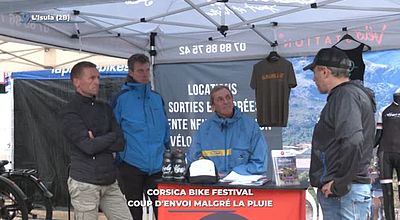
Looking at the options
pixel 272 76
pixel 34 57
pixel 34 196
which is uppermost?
pixel 34 57

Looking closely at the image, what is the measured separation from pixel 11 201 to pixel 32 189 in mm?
649

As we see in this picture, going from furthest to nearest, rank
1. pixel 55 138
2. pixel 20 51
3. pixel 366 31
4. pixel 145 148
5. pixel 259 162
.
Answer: pixel 20 51 < pixel 55 138 < pixel 366 31 < pixel 145 148 < pixel 259 162

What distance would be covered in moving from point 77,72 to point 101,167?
2.06 ft

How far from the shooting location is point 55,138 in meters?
7.88

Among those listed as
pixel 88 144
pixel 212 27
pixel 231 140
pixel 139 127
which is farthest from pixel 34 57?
pixel 88 144

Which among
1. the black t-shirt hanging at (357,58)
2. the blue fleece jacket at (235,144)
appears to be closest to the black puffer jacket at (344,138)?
the blue fleece jacket at (235,144)

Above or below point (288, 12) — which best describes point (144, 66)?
below

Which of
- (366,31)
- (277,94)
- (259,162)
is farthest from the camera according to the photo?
(277,94)

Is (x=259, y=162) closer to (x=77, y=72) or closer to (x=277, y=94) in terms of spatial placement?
(x=77, y=72)

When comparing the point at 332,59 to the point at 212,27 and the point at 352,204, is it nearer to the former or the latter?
the point at 352,204

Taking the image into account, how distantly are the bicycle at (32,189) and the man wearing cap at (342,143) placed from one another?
4514 millimetres

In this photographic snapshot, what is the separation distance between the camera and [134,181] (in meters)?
4.27

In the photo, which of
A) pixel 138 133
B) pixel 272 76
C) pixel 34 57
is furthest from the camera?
pixel 34 57

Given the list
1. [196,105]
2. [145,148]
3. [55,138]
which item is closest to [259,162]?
[145,148]
